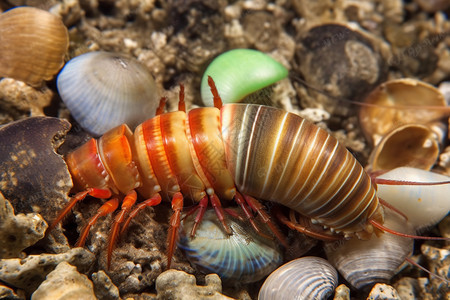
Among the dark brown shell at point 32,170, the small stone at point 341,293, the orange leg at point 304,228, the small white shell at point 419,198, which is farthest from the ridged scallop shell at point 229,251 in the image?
the small white shell at point 419,198

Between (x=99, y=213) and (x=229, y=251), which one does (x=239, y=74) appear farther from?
Answer: (x=99, y=213)

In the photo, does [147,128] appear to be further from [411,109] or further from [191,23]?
[411,109]

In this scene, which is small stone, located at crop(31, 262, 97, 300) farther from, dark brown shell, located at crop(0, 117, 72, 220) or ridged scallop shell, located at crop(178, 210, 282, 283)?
ridged scallop shell, located at crop(178, 210, 282, 283)

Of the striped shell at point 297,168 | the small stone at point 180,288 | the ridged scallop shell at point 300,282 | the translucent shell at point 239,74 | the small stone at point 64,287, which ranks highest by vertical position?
the translucent shell at point 239,74

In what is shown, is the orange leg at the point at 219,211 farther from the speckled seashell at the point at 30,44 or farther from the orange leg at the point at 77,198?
the speckled seashell at the point at 30,44

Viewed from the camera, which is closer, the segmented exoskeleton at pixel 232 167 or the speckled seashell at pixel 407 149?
the segmented exoskeleton at pixel 232 167

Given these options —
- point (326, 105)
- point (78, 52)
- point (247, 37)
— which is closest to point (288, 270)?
point (326, 105)
